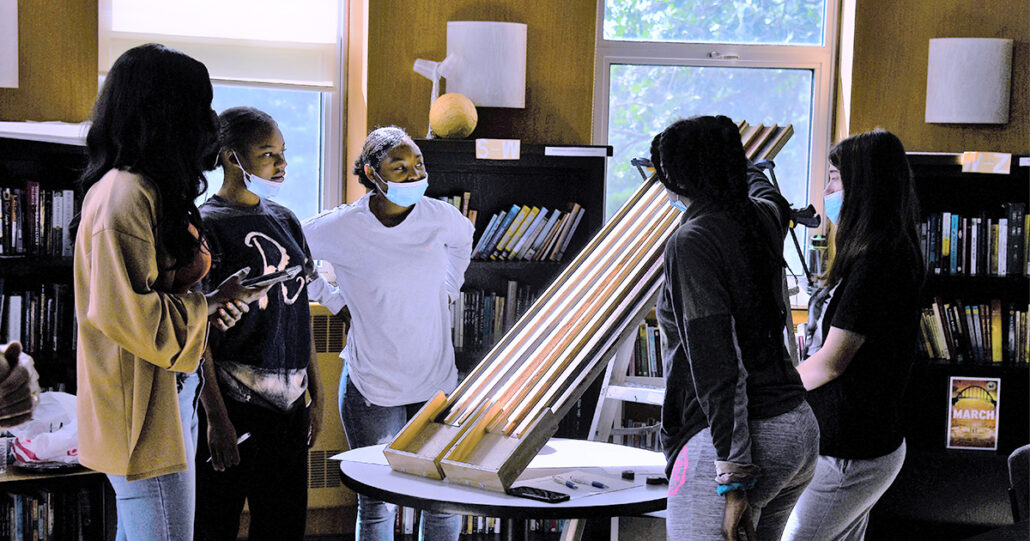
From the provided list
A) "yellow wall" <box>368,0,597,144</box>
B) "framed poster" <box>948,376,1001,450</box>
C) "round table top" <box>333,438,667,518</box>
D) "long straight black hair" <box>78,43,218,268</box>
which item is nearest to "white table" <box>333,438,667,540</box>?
"round table top" <box>333,438,667,518</box>

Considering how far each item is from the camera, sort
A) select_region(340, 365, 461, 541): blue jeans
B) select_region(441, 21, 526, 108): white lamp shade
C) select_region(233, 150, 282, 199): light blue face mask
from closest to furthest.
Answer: select_region(233, 150, 282, 199): light blue face mask
select_region(340, 365, 461, 541): blue jeans
select_region(441, 21, 526, 108): white lamp shade

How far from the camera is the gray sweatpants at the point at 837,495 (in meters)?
2.21

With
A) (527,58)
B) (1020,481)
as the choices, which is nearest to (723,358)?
(1020,481)

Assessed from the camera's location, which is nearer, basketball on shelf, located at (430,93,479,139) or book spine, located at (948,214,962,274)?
basketball on shelf, located at (430,93,479,139)

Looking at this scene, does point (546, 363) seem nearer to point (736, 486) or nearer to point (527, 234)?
point (736, 486)

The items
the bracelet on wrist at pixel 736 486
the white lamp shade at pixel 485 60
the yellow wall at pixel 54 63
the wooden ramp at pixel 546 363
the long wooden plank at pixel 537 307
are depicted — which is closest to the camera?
the bracelet on wrist at pixel 736 486

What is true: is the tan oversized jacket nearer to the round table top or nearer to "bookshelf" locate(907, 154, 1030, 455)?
the round table top

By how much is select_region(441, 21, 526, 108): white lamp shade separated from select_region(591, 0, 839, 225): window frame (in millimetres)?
567

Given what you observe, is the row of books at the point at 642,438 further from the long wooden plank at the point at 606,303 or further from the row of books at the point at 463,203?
the long wooden plank at the point at 606,303

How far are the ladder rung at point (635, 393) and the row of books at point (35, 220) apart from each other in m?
1.80

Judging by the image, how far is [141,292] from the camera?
5.72ft

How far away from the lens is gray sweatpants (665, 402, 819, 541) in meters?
1.74

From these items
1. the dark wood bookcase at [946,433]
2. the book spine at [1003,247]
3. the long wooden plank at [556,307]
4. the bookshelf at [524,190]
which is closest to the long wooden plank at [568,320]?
the long wooden plank at [556,307]

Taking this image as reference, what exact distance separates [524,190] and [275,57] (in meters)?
1.18
